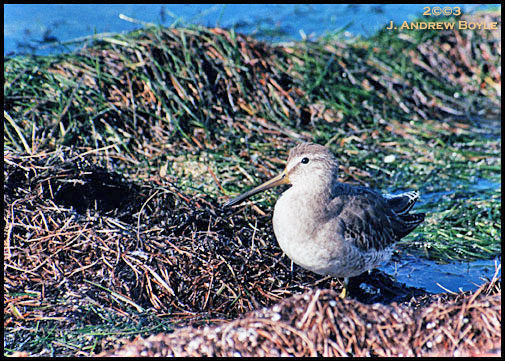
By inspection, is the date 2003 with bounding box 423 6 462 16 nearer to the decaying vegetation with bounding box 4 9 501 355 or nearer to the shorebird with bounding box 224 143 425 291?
the decaying vegetation with bounding box 4 9 501 355

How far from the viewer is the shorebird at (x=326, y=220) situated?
129 inches

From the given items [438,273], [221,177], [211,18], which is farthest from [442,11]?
[438,273]

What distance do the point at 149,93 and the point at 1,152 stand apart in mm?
1578

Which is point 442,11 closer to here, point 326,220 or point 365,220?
point 365,220

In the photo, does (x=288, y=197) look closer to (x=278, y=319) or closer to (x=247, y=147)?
(x=278, y=319)

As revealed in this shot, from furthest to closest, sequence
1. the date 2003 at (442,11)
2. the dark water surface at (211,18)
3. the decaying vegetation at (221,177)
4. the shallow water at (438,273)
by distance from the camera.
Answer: the date 2003 at (442,11) → the dark water surface at (211,18) → the shallow water at (438,273) → the decaying vegetation at (221,177)

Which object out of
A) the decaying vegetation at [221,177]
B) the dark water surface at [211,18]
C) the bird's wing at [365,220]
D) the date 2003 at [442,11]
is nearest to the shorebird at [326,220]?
the bird's wing at [365,220]

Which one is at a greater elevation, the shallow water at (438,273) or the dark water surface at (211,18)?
the dark water surface at (211,18)

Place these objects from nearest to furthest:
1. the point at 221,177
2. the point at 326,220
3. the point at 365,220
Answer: the point at 326,220 < the point at 365,220 < the point at 221,177

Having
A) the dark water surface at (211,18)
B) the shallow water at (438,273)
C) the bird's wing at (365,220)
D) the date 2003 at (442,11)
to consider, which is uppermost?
the dark water surface at (211,18)

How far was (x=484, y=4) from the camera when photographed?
730 centimetres

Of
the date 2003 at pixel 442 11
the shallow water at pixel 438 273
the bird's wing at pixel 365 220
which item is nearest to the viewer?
the bird's wing at pixel 365 220

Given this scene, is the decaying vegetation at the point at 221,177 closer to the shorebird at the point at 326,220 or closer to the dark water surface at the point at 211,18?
the shorebird at the point at 326,220

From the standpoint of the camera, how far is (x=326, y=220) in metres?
3.34
